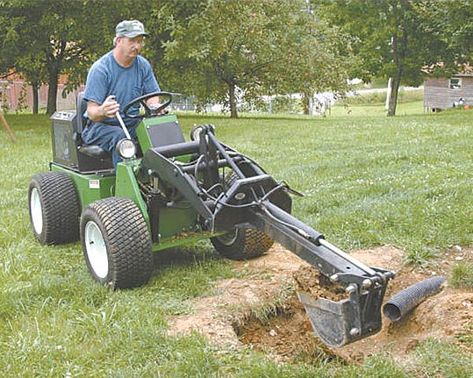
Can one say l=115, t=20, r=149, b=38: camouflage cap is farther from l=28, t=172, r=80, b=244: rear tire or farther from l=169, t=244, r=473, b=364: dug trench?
l=169, t=244, r=473, b=364: dug trench

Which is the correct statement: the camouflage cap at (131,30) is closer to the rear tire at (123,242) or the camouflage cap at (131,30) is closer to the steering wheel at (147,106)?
the steering wheel at (147,106)

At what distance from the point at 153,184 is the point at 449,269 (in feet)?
7.01

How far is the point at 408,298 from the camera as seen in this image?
4012 mm

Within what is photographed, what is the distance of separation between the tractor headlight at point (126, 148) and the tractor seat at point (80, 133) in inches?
18.0

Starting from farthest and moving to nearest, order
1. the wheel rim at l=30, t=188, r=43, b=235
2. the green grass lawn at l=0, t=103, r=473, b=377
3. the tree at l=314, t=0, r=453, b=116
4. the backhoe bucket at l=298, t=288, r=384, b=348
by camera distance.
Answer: the tree at l=314, t=0, r=453, b=116 < the wheel rim at l=30, t=188, r=43, b=235 < the green grass lawn at l=0, t=103, r=473, b=377 < the backhoe bucket at l=298, t=288, r=384, b=348

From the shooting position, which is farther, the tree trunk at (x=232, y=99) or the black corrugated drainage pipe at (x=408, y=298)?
the tree trunk at (x=232, y=99)

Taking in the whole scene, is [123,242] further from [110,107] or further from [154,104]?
[154,104]

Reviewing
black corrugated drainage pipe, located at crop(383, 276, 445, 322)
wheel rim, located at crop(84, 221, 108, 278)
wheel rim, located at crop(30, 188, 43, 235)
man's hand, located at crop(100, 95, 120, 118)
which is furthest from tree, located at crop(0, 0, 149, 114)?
black corrugated drainage pipe, located at crop(383, 276, 445, 322)

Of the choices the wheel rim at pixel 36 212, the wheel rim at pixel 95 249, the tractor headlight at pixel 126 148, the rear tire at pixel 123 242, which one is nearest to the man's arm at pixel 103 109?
the tractor headlight at pixel 126 148

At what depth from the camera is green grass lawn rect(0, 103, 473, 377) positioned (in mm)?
3539

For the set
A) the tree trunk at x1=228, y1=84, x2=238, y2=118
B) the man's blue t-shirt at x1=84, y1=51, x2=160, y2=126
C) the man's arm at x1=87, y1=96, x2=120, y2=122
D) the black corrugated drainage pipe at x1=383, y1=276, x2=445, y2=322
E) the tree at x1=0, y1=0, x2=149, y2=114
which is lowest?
the black corrugated drainage pipe at x1=383, y1=276, x2=445, y2=322

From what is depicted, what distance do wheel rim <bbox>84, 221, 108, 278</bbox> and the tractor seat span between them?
2.21 feet

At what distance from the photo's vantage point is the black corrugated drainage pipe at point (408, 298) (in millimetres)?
3857

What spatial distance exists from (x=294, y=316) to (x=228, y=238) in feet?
3.58
